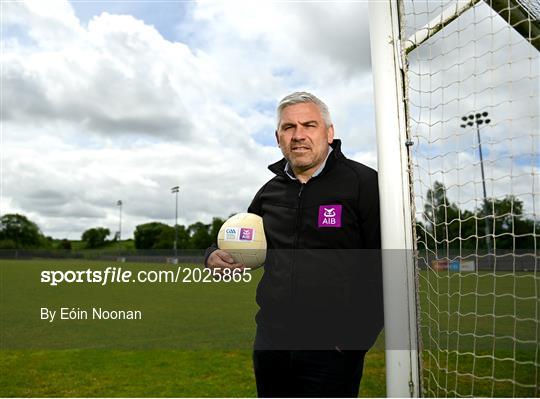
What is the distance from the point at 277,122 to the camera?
9.15ft

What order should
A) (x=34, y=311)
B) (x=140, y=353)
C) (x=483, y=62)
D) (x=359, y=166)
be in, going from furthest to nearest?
(x=34, y=311)
(x=140, y=353)
(x=483, y=62)
(x=359, y=166)

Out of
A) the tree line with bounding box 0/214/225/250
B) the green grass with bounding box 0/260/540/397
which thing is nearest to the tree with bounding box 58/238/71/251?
the tree line with bounding box 0/214/225/250

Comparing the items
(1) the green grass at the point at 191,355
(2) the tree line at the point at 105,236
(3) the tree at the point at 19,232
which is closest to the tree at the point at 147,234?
(2) the tree line at the point at 105,236

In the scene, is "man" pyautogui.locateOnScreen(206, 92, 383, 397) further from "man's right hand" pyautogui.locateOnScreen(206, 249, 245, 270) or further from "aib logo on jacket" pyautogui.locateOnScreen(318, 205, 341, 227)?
"man's right hand" pyautogui.locateOnScreen(206, 249, 245, 270)

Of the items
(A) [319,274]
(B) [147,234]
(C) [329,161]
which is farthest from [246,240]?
(B) [147,234]

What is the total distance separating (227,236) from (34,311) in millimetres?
13169

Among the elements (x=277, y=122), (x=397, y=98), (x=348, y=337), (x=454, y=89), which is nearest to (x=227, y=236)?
(x=277, y=122)

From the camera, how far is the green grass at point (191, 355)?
18.2 feet

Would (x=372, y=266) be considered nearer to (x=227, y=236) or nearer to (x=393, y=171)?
(x=393, y=171)

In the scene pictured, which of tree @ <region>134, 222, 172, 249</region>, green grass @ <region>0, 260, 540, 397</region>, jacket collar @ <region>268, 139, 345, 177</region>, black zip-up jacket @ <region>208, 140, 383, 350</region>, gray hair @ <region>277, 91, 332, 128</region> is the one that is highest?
tree @ <region>134, 222, 172, 249</region>

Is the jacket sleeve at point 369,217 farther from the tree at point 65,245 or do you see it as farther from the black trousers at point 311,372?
the tree at point 65,245

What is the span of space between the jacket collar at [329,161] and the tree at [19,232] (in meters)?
98.5

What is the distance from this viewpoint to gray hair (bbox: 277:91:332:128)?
2.69m

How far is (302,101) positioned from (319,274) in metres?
0.95
